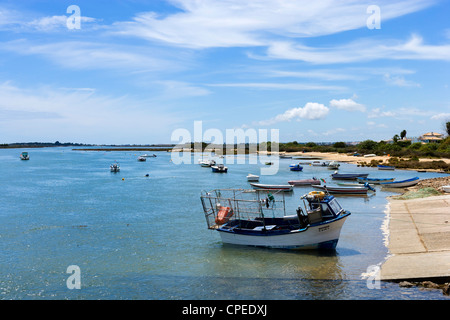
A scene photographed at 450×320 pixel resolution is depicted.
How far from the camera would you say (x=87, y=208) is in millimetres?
39000

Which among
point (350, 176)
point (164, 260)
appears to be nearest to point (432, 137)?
point (350, 176)

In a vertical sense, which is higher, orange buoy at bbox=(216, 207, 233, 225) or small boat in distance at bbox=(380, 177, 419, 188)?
orange buoy at bbox=(216, 207, 233, 225)

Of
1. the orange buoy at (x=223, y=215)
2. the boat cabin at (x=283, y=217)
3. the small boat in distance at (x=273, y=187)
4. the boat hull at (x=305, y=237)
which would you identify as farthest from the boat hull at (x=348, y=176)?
the orange buoy at (x=223, y=215)

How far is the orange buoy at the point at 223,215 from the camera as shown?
2420 cm

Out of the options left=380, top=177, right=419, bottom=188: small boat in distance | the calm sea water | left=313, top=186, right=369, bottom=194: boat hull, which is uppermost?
left=380, top=177, right=419, bottom=188: small boat in distance

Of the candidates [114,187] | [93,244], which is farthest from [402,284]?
[114,187]

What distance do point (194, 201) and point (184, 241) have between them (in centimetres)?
1775

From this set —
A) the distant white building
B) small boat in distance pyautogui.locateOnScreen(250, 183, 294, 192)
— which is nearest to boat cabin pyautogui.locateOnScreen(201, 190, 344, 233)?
small boat in distance pyautogui.locateOnScreen(250, 183, 294, 192)

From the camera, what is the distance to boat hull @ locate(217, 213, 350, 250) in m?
21.3

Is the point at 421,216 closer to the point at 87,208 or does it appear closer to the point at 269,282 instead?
the point at 269,282

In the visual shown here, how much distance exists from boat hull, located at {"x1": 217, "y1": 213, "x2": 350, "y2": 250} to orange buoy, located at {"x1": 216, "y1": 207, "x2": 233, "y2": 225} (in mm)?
1787

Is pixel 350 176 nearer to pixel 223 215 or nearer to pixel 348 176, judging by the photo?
pixel 348 176

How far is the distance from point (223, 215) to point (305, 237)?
222 inches

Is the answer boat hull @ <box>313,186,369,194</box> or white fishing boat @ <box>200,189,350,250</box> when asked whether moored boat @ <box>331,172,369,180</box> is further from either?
white fishing boat @ <box>200,189,350,250</box>
